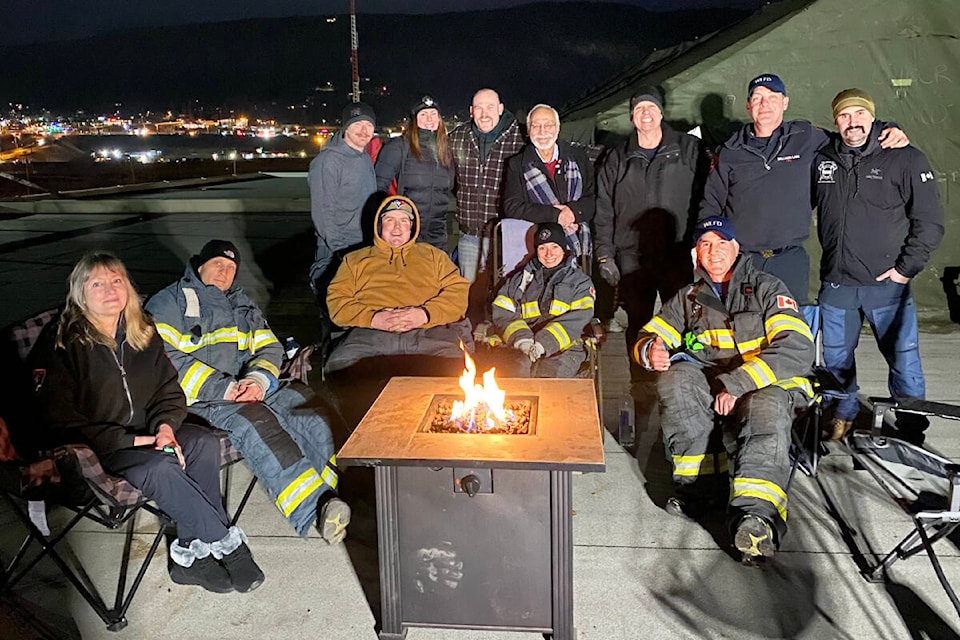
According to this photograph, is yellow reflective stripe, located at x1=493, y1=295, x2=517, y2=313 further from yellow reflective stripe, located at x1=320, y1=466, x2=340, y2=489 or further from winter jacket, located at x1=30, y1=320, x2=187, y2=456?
winter jacket, located at x1=30, y1=320, x2=187, y2=456

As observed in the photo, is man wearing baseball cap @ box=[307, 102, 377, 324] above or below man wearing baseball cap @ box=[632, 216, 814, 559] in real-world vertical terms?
above

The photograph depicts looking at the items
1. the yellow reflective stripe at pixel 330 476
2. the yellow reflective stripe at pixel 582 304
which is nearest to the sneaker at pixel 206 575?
the yellow reflective stripe at pixel 330 476

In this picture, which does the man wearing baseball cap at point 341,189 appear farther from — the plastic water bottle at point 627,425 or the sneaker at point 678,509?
the sneaker at point 678,509

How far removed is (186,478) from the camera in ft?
9.42

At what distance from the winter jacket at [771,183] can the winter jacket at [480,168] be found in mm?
1210

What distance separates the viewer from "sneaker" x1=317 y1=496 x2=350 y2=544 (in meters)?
3.21

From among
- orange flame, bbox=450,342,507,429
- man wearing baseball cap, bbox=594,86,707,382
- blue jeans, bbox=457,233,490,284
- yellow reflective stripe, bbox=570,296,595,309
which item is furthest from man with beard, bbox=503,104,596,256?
orange flame, bbox=450,342,507,429

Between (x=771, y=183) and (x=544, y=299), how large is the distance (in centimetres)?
126

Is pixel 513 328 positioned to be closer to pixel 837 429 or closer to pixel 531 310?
pixel 531 310

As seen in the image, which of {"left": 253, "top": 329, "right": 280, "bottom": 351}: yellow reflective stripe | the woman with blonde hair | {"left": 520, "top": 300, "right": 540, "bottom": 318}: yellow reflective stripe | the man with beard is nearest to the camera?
{"left": 253, "top": 329, "right": 280, "bottom": 351}: yellow reflective stripe

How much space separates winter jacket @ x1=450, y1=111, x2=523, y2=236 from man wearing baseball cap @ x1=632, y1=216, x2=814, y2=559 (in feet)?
4.91

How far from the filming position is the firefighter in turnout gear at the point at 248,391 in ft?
10.8

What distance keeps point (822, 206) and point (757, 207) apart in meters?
0.34

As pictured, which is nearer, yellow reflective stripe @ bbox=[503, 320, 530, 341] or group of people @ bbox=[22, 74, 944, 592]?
group of people @ bbox=[22, 74, 944, 592]
